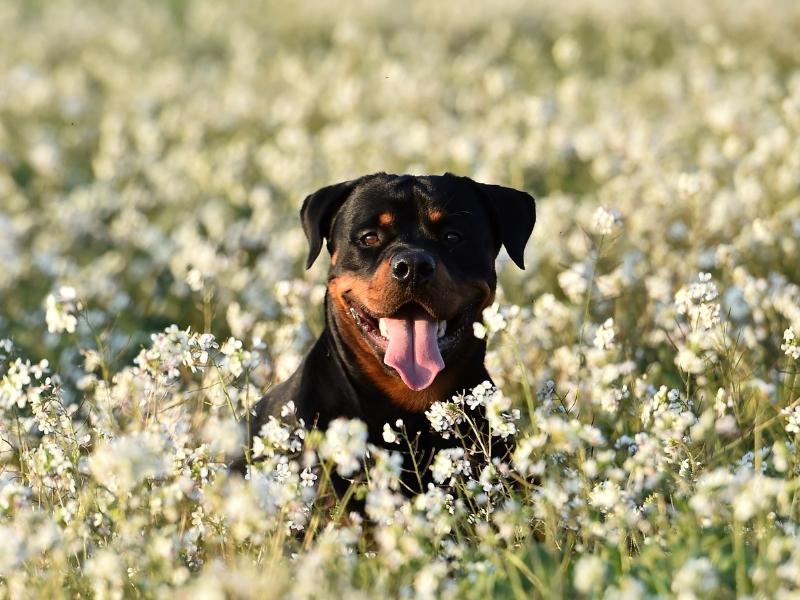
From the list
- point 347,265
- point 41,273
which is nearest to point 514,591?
point 347,265

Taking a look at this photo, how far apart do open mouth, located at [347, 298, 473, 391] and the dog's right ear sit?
0.39 m

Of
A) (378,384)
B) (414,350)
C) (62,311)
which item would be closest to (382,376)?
(378,384)

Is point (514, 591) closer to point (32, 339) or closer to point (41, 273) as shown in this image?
point (32, 339)

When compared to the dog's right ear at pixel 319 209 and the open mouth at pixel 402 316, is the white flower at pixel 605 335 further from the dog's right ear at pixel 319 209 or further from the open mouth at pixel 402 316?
the dog's right ear at pixel 319 209

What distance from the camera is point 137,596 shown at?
3.19m

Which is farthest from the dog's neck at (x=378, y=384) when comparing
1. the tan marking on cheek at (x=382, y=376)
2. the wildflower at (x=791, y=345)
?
the wildflower at (x=791, y=345)

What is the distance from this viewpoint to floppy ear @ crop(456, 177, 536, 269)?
4.89m

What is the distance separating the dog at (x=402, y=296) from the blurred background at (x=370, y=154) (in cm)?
31

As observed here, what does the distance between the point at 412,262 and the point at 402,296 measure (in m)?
0.13

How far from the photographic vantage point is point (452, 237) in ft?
15.7

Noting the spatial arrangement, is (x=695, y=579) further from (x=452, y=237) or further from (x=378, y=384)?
(x=452, y=237)

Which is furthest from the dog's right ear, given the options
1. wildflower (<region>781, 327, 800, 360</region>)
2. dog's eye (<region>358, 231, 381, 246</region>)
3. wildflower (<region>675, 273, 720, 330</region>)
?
wildflower (<region>781, 327, 800, 360</region>)

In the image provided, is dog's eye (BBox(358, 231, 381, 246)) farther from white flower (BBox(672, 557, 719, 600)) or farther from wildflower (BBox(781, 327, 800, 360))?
white flower (BBox(672, 557, 719, 600))

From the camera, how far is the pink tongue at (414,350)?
444 centimetres
